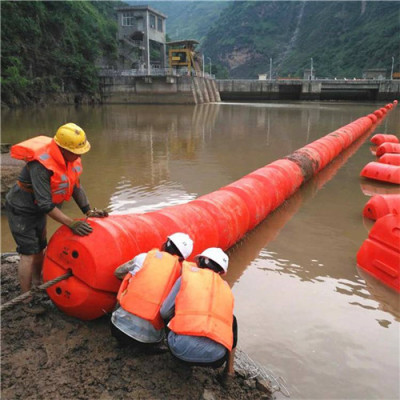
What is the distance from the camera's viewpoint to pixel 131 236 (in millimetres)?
3197

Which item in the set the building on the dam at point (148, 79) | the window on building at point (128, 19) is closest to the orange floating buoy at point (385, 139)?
the building on the dam at point (148, 79)

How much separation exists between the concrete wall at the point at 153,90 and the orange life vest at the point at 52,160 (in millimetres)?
38308

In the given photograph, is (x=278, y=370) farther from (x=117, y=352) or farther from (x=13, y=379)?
(x=13, y=379)

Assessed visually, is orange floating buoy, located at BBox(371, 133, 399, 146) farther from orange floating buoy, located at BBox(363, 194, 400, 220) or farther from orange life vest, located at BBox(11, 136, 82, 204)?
orange life vest, located at BBox(11, 136, 82, 204)

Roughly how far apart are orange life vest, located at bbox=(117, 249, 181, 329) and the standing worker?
24.7 inches

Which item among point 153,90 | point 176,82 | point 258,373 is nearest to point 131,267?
point 258,373

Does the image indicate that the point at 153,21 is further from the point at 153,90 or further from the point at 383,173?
the point at 383,173

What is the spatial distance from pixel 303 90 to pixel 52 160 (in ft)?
164

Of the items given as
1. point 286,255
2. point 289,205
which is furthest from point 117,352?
point 289,205

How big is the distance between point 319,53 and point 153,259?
11448 cm

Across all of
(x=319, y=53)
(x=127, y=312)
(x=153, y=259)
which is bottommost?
(x=127, y=312)

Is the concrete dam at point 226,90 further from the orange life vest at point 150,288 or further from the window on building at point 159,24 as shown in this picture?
the orange life vest at point 150,288

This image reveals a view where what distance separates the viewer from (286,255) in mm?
4816

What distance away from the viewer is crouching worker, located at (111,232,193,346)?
253cm
